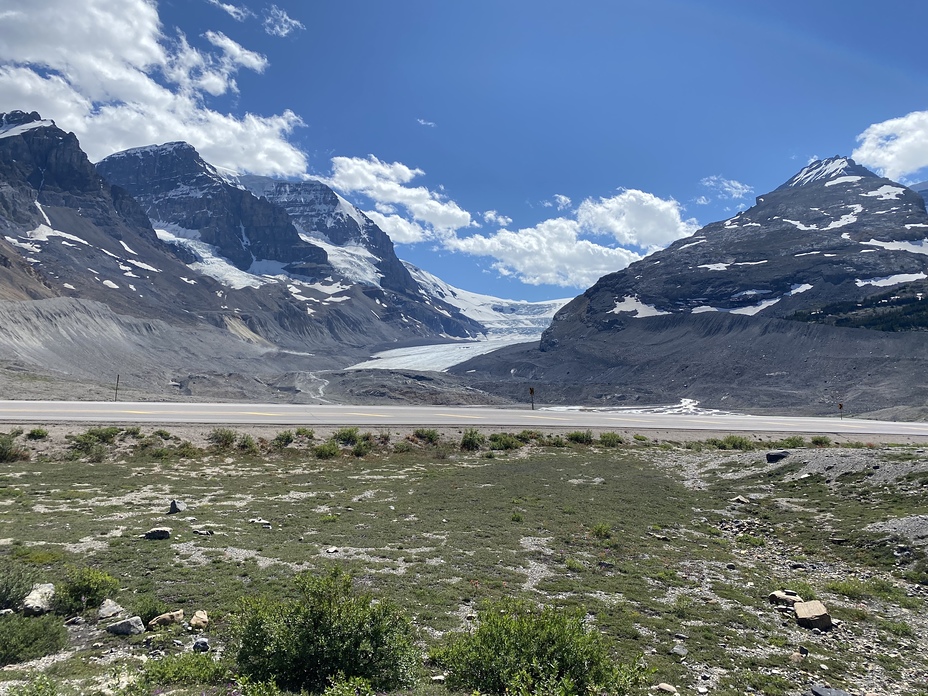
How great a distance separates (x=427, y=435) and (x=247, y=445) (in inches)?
489

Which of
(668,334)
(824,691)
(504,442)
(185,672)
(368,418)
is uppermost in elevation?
(668,334)

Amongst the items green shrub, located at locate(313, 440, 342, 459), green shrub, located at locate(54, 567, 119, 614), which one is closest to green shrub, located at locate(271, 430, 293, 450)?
green shrub, located at locate(313, 440, 342, 459)

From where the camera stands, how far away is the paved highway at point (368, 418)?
36156 millimetres

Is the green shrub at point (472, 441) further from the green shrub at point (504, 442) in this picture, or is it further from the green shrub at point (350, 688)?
the green shrub at point (350, 688)

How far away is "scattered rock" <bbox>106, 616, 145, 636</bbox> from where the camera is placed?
9.89m

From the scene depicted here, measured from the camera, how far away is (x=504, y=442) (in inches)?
1521

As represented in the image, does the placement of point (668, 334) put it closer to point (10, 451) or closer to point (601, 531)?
point (601, 531)

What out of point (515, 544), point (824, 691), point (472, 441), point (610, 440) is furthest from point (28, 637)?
point (610, 440)

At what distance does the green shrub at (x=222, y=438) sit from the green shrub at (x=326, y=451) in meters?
5.27

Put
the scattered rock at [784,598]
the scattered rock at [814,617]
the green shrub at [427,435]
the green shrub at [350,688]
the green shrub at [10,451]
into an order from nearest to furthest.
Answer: the green shrub at [350,688]
the scattered rock at [814,617]
the scattered rock at [784,598]
the green shrub at [10,451]
the green shrub at [427,435]

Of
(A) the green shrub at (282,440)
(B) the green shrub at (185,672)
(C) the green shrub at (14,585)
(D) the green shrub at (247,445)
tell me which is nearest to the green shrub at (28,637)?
(C) the green shrub at (14,585)

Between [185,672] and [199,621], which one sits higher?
[185,672]

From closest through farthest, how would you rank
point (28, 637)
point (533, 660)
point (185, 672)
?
point (533, 660)
point (185, 672)
point (28, 637)

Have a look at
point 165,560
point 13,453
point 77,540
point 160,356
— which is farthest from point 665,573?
Answer: point 160,356
